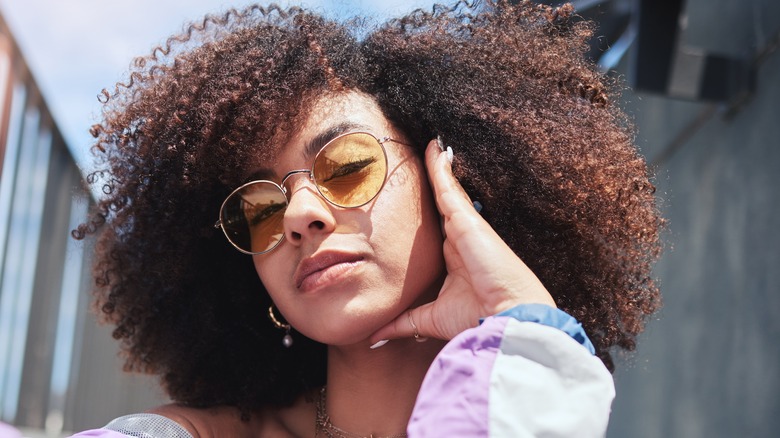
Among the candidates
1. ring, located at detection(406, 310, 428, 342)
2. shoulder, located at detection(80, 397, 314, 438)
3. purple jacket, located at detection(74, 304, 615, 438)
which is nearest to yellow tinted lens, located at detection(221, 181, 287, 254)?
ring, located at detection(406, 310, 428, 342)

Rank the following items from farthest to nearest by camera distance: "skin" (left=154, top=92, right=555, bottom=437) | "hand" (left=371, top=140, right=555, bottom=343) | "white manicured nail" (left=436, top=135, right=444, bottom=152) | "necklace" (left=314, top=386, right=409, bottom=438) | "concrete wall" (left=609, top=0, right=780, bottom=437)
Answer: "concrete wall" (left=609, top=0, right=780, bottom=437)
"necklace" (left=314, top=386, right=409, bottom=438)
"white manicured nail" (left=436, top=135, right=444, bottom=152)
"skin" (left=154, top=92, right=555, bottom=437)
"hand" (left=371, top=140, right=555, bottom=343)

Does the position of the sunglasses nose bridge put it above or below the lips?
above

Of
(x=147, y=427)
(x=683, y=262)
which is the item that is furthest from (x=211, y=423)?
(x=683, y=262)

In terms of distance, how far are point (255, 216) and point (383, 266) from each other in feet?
1.25

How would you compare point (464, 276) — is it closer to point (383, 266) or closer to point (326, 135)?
point (383, 266)

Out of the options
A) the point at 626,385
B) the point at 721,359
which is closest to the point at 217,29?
the point at 721,359

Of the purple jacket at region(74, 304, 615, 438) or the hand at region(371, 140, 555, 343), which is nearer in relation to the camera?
the purple jacket at region(74, 304, 615, 438)

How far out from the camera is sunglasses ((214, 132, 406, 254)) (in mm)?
2264

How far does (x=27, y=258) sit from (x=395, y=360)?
7.93 ft

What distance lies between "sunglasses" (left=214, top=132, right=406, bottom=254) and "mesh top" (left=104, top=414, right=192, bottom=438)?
48 cm

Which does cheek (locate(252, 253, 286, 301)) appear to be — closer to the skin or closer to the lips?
the skin

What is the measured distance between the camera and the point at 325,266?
2.25 m

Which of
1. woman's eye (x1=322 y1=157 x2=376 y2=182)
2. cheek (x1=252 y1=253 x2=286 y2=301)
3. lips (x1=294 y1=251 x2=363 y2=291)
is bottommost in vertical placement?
cheek (x1=252 y1=253 x2=286 y2=301)

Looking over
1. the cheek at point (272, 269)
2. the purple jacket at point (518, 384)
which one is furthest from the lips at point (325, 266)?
the purple jacket at point (518, 384)
